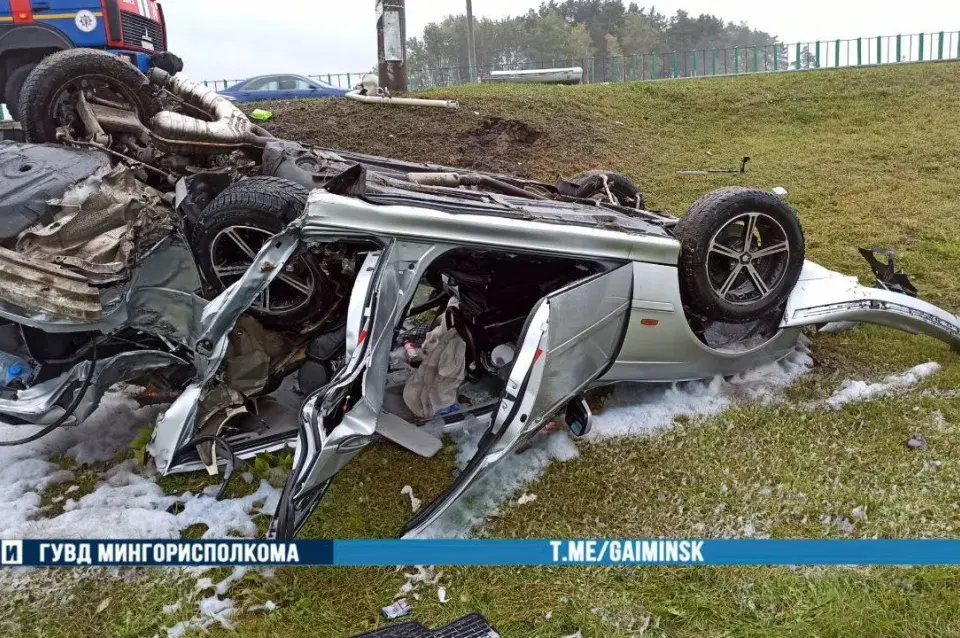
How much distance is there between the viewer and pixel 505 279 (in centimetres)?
381

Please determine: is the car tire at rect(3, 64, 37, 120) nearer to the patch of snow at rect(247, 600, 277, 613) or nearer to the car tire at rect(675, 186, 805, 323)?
the patch of snow at rect(247, 600, 277, 613)

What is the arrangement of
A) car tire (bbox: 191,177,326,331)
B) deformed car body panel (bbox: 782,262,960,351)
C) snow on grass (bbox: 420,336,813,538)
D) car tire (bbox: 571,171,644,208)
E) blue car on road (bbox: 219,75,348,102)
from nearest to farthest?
snow on grass (bbox: 420,336,813,538)
car tire (bbox: 191,177,326,331)
deformed car body panel (bbox: 782,262,960,351)
car tire (bbox: 571,171,644,208)
blue car on road (bbox: 219,75,348,102)

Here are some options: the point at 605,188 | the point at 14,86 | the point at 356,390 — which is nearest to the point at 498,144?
the point at 605,188

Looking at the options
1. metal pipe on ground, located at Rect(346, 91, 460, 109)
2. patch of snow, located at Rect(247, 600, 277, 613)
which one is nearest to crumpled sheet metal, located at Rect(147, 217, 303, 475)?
patch of snow, located at Rect(247, 600, 277, 613)

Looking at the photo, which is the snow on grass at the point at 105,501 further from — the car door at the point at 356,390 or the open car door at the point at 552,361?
the open car door at the point at 552,361

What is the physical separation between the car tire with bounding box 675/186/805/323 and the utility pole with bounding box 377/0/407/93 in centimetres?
839

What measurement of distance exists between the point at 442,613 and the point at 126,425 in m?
2.38

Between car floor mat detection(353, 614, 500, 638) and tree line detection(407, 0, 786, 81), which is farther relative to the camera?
tree line detection(407, 0, 786, 81)

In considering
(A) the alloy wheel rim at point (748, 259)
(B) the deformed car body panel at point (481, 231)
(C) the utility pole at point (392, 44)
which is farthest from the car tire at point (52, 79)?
(C) the utility pole at point (392, 44)

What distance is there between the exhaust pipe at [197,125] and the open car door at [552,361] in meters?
2.46

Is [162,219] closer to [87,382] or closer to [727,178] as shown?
[87,382]

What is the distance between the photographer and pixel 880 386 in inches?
157

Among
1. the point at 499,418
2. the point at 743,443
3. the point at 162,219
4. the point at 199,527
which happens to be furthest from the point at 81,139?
the point at 743,443

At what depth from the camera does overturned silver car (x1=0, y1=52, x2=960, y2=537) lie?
2887 millimetres
